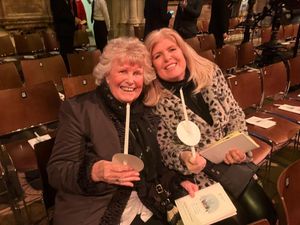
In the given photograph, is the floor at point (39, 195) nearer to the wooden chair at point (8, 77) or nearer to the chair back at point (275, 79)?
the chair back at point (275, 79)

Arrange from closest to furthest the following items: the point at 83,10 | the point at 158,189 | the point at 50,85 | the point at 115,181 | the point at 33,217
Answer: the point at 115,181 < the point at 158,189 < the point at 33,217 < the point at 50,85 < the point at 83,10

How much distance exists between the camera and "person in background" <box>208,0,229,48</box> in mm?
4891

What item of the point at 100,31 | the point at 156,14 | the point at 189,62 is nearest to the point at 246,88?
the point at 189,62

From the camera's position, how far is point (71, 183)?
1.35 meters

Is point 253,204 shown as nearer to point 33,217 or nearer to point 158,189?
point 158,189

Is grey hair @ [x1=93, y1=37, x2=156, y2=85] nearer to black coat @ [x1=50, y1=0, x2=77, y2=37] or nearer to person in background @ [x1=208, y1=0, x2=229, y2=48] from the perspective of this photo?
black coat @ [x1=50, y1=0, x2=77, y2=37]

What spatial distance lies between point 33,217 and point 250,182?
1619mm

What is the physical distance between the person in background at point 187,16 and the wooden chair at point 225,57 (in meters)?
0.75

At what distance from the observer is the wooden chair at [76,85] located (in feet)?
8.44

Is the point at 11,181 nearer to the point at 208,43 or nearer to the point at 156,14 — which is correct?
the point at 156,14

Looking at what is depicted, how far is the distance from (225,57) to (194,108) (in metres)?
2.50

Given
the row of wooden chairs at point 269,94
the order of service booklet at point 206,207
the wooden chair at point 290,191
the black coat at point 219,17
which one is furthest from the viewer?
the black coat at point 219,17

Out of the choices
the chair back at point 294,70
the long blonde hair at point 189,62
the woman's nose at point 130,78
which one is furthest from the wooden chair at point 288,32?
the woman's nose at point 130,78

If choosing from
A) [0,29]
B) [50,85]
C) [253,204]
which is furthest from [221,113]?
[0,29]
